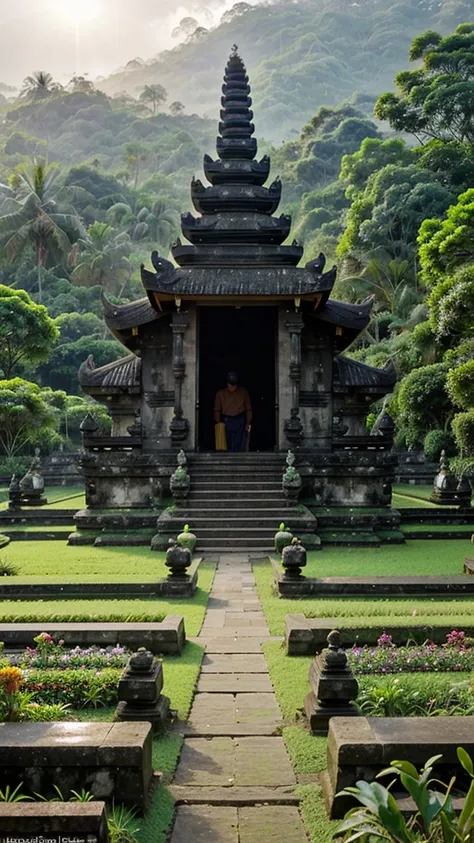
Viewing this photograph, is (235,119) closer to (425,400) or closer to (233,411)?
(233,411)

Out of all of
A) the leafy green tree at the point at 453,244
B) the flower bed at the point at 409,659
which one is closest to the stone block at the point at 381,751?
the flower bed at the point at 409,659

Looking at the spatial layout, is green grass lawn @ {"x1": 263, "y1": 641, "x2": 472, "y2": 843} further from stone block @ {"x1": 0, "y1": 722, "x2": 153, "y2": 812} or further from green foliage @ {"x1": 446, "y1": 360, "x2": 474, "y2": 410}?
green foliage @ {"x1": 446, "y1": 360, "x2": 474, "y2": 410}

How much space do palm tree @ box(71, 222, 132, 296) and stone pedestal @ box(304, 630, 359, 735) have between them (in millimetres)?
60080

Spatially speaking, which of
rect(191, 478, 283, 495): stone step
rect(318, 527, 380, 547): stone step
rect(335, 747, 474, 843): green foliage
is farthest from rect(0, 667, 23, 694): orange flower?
rect(191, 478, 283, 495): stone step

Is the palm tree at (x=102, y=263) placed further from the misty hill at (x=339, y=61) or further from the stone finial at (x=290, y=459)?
the misty hill at (x=339, y=61)

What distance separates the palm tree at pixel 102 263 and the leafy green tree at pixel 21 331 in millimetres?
27201

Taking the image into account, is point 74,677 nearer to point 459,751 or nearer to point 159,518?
point 459,751

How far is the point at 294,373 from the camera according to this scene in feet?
60.3

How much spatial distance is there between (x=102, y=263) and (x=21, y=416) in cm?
3445

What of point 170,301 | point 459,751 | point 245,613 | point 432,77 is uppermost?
point 432,77

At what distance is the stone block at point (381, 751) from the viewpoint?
462 cm

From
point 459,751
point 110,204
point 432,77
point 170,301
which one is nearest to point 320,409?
point 170,301

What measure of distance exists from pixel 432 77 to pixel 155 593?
4603 centimetres

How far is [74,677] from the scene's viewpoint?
257 inches
